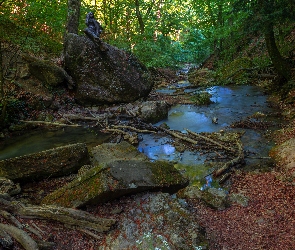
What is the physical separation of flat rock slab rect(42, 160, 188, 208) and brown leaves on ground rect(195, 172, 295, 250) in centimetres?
109

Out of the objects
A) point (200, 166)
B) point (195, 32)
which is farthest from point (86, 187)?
point (195, 32)

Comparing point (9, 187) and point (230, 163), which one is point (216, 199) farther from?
point (9, 187)

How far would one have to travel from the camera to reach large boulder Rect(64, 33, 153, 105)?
13.2m

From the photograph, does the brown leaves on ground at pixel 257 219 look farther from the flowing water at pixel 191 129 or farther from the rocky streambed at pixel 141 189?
the flowing water at pixel 191 129

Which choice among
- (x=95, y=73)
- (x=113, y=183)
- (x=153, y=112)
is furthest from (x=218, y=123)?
(x=113, y=183)

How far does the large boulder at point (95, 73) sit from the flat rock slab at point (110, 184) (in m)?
8.77

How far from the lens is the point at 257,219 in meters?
4.58

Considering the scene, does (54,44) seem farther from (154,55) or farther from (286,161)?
(286,161)

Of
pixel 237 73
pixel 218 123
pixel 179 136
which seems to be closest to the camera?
pixel 179 136

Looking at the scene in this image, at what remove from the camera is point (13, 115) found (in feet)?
36.3

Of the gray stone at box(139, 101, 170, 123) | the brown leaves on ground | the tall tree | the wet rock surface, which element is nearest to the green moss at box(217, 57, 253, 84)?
the tall tree

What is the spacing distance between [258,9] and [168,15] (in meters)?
15.8

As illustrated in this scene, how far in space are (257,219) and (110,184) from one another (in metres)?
2.63

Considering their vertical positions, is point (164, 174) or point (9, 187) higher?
point (9, 187)
